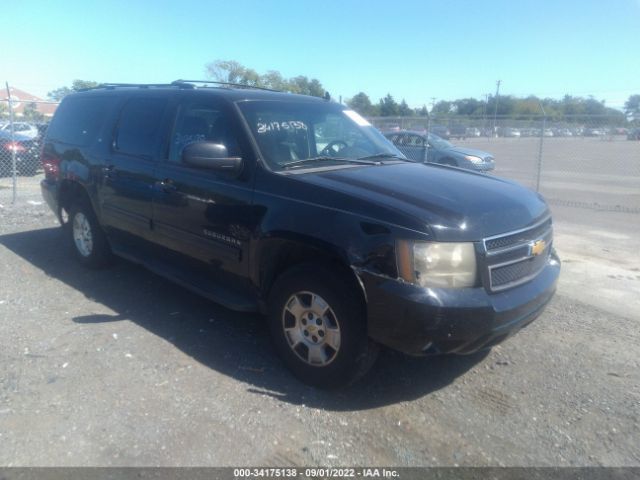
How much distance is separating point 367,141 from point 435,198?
1523 mm

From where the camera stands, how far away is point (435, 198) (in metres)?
3.23

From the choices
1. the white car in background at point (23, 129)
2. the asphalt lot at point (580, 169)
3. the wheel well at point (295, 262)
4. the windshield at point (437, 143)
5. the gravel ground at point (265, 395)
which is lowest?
the gravel ground at point (265, 395)

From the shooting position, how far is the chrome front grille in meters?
3.04

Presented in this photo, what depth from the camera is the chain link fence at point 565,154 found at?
12.3m

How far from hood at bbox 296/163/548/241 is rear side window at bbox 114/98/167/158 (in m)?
1.84

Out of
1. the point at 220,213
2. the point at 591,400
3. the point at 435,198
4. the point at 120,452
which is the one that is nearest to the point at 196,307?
the point at 220,213

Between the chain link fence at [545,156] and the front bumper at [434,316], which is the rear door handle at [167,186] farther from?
the chain link fence at [545,156]

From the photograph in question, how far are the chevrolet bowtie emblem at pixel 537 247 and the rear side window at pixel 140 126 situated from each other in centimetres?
326

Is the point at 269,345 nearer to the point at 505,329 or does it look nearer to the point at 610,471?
the point at 505,329

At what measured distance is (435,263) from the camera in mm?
2887

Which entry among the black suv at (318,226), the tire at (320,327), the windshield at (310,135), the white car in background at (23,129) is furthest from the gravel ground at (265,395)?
the white car in background at (23,129)

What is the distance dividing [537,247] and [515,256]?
0.29 m

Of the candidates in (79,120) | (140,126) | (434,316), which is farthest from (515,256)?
(79,120)

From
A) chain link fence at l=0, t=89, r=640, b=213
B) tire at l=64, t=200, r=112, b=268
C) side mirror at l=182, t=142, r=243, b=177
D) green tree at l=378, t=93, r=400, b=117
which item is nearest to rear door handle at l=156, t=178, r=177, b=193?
side mirror at l=182, t=142, r=243, b=177
